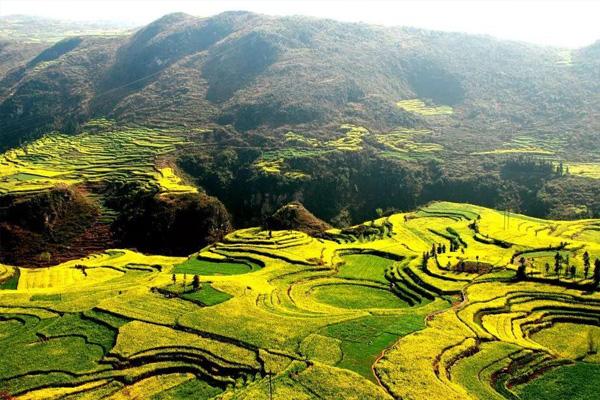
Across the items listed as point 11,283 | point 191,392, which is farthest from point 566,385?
point 11,283

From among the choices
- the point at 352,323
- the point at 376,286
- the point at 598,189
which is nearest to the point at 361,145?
the point at 598,189

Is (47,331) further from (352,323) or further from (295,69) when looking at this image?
(295,69)

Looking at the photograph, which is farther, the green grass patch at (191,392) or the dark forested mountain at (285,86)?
the dark forested mountain at (285,86)

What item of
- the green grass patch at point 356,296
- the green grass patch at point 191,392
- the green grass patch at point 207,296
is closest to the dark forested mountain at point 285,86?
the green grass patch at point 356,296

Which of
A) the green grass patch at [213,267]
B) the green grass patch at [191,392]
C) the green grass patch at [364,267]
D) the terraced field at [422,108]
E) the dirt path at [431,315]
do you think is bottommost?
the green grass patch at [213,267]

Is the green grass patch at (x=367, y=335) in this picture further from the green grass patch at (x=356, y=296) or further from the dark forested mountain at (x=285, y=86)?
the dark forested mountain at (x=285, y=86)

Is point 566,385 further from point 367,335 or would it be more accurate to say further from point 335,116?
point 335,116
